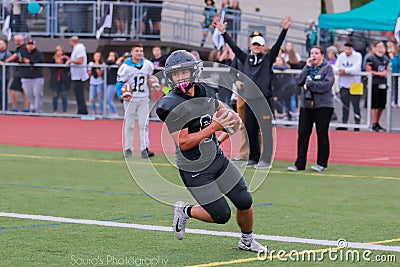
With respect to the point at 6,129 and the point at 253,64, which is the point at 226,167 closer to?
the point at 253,64

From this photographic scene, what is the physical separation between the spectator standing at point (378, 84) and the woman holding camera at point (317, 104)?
8.51m

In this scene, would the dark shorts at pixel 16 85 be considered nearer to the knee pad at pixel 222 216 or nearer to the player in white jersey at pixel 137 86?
the player in white jersey at pixel 137 86

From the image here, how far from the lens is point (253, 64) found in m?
16.6

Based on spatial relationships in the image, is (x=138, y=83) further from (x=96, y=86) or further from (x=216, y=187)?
(x=96, y=86)

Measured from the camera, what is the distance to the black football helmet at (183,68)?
27.2 ft

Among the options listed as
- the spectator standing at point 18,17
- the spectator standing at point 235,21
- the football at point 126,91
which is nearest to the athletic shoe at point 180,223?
the football at point 126,91

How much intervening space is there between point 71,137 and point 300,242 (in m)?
13.7

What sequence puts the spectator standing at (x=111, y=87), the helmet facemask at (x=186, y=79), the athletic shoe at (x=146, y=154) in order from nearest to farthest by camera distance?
the helmet facemask at (x=186, y=79) < the athletic shoe at (x=146, y=154) < the spectator standing at (x=111, y=87)

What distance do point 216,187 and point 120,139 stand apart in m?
13.4

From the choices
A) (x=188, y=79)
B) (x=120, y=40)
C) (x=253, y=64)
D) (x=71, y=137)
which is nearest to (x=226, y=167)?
(x=188, y=79)

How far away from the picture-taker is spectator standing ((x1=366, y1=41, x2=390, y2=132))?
24109 millimetres

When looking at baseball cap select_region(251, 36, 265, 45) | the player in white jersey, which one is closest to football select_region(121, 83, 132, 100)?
the player in white jersey

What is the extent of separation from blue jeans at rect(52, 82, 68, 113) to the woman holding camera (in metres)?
13.5

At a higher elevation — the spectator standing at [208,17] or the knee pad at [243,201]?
the spectator standing at [208,17]
